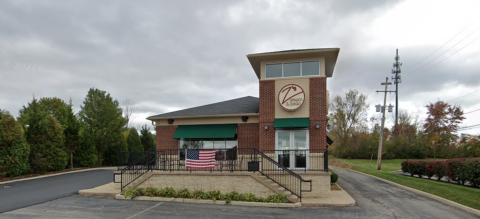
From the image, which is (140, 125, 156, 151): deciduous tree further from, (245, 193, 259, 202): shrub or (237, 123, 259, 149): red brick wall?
(245, 193, 259, 202): shrub

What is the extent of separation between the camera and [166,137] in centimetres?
1475

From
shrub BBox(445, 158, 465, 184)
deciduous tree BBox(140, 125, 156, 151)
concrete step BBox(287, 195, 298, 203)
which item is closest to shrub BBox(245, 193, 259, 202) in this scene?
concrete step BBox(287, 195, 298, 203)

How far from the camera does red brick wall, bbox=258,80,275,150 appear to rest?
12.5 meters

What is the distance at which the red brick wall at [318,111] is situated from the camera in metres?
11.9

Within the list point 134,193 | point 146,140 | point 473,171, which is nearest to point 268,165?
point 134,193

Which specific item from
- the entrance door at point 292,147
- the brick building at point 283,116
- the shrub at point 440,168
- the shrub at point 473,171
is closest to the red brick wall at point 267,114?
the brick building at point 283,116

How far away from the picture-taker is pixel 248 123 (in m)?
13.7

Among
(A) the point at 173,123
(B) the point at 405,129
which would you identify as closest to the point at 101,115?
(A) the point at 173,123

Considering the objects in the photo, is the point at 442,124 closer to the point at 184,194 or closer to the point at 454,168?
the point at 454,168

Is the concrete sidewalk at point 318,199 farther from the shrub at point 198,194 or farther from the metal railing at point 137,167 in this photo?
the shrub at point 198,194

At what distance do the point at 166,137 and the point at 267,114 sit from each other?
6098 mm

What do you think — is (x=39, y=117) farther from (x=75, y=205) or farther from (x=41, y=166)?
(x=75, y=205)

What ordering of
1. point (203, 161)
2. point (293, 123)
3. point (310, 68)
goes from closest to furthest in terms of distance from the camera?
1. point (203, 161)
2. point (293, 123)
3. point (310, 68)

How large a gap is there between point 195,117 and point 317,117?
21.1ft
